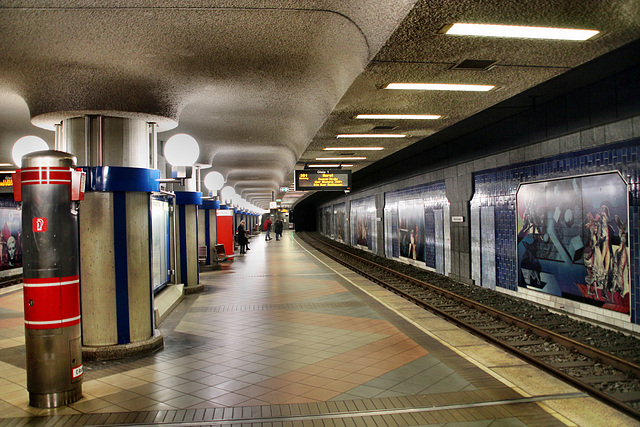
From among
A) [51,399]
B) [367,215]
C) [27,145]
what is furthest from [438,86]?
[367,215]

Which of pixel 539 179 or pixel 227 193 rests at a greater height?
pixel 227 193

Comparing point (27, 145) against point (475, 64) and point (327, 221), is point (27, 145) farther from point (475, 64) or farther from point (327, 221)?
point (327, 221)

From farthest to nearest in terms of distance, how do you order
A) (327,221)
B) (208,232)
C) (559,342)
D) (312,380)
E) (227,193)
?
(327,221), (227,193), (208,232), (559,342), (312,380)

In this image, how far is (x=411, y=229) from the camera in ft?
57.6

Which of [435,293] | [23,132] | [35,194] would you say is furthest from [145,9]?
[435,293]

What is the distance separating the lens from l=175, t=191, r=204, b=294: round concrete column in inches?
438

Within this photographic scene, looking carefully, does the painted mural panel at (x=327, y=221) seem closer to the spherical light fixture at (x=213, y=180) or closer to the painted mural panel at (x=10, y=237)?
the spherical light fixture at (x=213, y=180)

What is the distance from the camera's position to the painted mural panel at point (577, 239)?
700 centimetres

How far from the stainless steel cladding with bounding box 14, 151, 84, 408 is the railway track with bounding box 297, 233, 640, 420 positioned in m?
5.03

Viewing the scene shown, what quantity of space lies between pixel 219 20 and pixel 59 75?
238cm

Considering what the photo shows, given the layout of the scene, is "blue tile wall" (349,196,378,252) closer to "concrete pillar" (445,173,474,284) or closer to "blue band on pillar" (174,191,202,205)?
"concrete pillar" (445,173,474,284)

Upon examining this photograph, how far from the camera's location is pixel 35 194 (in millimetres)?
4457

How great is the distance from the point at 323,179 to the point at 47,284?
11251 mm

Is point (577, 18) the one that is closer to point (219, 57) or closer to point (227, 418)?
point (219, 57)
